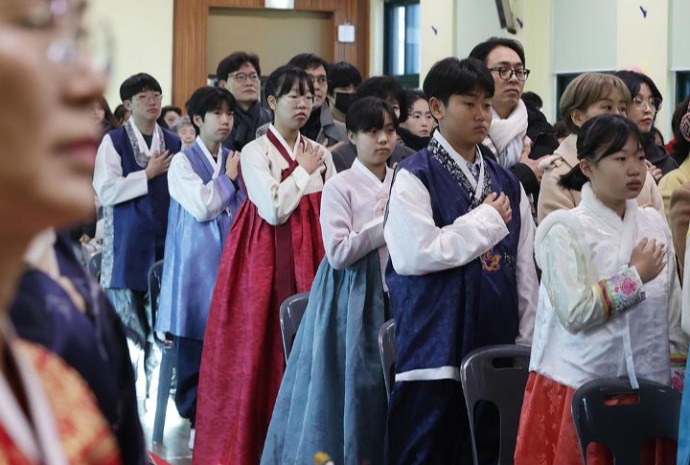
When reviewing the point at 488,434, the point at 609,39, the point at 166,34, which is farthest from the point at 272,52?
the point at 488,434

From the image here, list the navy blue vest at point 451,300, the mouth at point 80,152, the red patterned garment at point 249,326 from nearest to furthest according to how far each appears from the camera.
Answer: the mouth at point 80,152, the navy blue vest at point 451,300, the red patterned garment at point 249,326

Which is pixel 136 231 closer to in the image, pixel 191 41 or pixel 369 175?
pixel 369 175

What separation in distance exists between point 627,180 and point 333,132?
2021 millimetres

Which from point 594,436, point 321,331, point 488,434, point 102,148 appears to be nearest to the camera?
point 594,436

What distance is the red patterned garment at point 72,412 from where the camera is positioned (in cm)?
60

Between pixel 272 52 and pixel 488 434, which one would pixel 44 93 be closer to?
pixel 488 434

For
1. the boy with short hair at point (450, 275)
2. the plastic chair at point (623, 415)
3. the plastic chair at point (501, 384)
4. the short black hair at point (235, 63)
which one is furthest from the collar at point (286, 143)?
the plastic chair at point (623, 415)

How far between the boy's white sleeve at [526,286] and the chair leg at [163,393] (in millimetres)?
2041

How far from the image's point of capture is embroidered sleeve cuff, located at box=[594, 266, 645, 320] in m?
2.51

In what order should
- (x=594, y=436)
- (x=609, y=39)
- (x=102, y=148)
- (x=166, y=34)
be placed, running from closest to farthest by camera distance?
(x=594, y=436), (x=102, y=148), (x=609, y=39), (x=166, y=34)

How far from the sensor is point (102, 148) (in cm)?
525

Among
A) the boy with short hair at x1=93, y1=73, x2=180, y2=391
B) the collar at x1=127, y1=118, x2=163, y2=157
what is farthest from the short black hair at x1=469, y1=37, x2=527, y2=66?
the collar at x1=127, y1=118, x2=163, y2=157

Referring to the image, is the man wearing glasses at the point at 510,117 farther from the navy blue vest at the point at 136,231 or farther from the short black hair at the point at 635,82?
the navy blue vest at the point at 136,231

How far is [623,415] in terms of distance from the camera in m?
2.49
